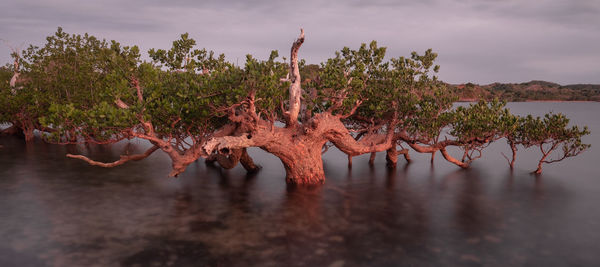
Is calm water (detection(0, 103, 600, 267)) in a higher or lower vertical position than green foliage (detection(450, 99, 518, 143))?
lower

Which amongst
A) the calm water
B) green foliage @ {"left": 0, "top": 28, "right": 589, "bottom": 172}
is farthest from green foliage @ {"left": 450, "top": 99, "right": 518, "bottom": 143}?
the calm water

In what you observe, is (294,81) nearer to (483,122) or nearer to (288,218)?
(288,218)

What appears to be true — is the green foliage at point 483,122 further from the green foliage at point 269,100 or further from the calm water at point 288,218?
the calm water at point 288,218

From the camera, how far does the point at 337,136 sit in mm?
25656

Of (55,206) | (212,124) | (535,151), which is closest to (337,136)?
(212,124)

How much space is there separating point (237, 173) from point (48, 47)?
28.4 meters

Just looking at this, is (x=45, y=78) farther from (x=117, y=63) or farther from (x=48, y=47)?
(x=117, y=63)

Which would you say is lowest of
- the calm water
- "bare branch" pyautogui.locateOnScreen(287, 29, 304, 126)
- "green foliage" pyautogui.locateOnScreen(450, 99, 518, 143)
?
the calm water

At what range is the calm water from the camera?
1603 cm

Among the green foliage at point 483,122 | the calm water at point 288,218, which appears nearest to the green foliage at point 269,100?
the green foliage at point 483,122

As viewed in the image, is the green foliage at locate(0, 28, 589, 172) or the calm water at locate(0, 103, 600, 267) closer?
the calm water at locate(0, 103, 600, 267)

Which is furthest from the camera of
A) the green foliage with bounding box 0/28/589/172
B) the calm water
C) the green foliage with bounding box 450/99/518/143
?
the green foliage with bounding box 450/99/518/143

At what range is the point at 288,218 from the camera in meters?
20.8

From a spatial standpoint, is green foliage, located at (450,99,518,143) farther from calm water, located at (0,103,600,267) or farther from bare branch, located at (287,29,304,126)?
bare branch, located at (287,29,304,126)
